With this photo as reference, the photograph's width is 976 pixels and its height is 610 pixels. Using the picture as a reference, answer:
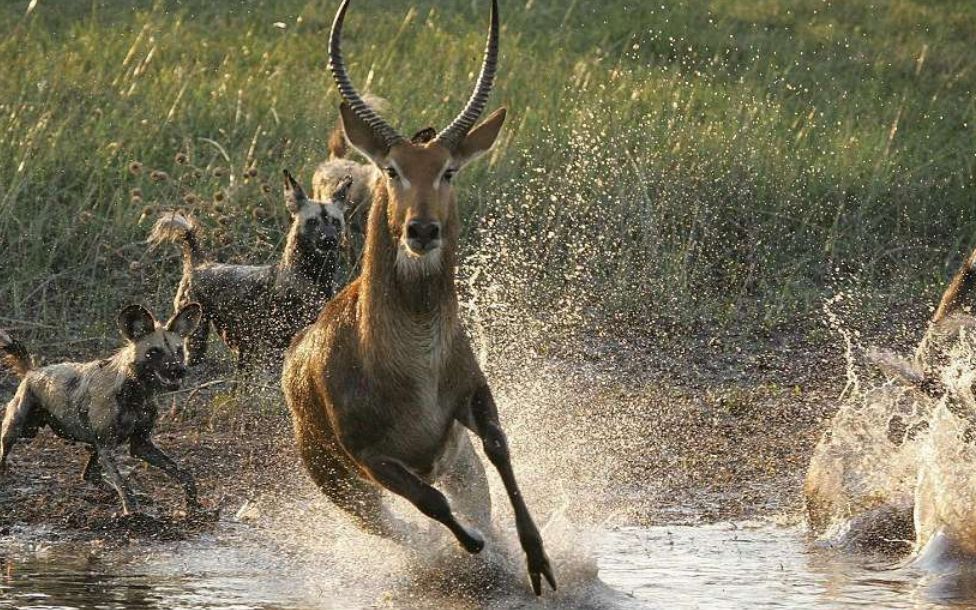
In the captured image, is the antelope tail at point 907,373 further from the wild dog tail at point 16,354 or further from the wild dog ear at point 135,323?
the wild dog tail at point 16,354

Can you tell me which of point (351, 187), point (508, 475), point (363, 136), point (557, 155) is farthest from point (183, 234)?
point (508, 475)

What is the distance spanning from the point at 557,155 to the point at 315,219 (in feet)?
8.71

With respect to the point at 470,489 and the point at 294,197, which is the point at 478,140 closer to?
the point at 470,489

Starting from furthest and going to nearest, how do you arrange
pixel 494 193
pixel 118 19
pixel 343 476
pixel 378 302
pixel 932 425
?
pixel 118 19, pixel 494 193, pixel 932 425, pixel 343 476, pixel 378 302

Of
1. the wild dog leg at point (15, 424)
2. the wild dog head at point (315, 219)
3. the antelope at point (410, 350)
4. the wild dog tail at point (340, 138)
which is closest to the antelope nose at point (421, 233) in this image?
the antelope at point (410, 350)

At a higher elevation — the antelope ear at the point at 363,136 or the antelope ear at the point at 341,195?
the antelope ear at the point at 363,136

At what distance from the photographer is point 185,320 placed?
8406 mm

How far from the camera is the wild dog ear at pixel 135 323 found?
8.12 m

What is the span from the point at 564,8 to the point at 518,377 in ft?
25.0

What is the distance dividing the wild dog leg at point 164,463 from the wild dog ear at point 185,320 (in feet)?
1.70

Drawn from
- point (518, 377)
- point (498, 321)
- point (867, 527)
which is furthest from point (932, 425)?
point (498, 321)

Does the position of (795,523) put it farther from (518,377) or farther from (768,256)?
(768,256)

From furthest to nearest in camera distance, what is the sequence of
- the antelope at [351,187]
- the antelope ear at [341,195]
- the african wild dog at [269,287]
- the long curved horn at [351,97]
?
the antelope at [351,187], the antelope ear at [341,195], the african wild dog at [269,287], the long curved horn at [351,97]

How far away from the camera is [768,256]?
1209cm
